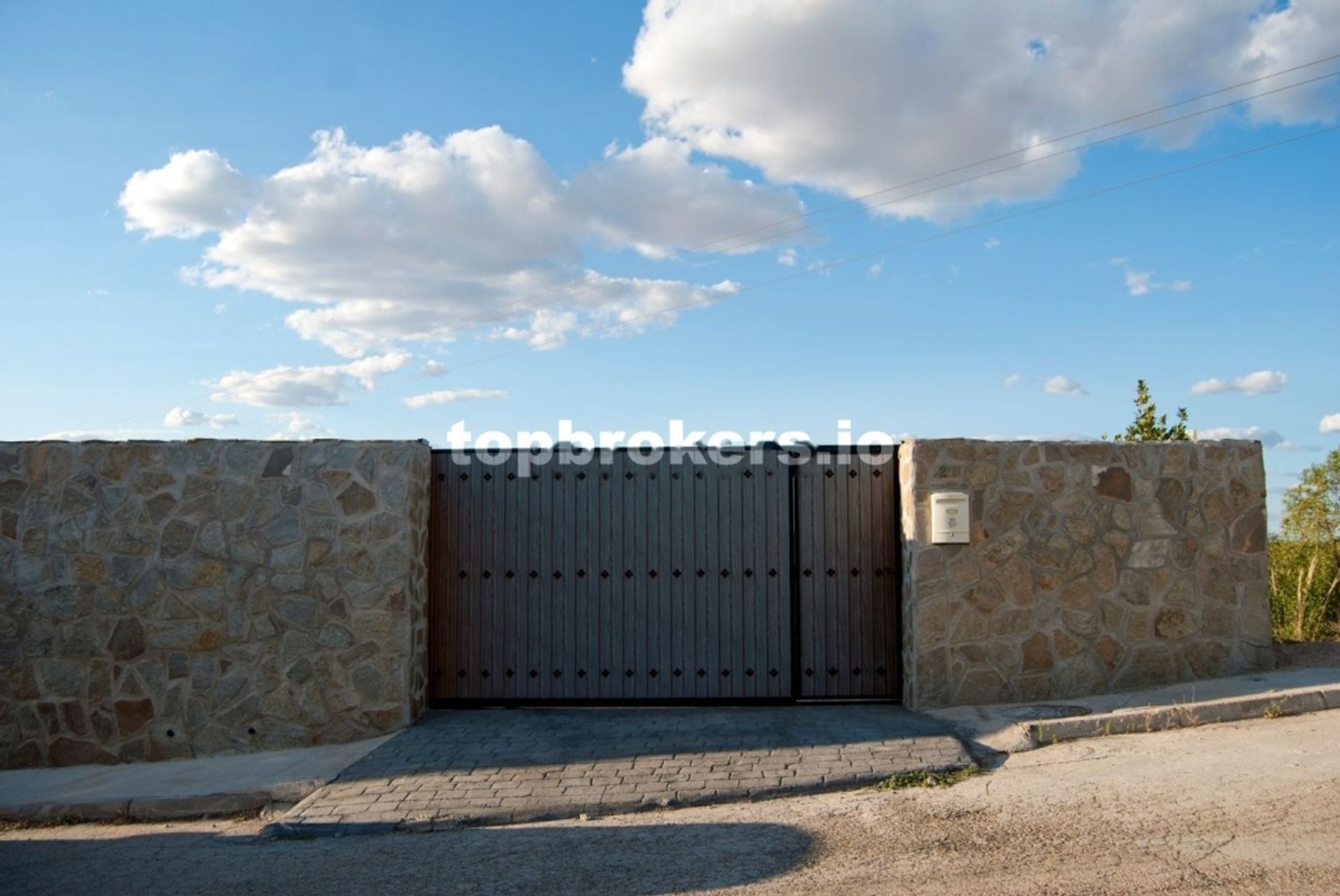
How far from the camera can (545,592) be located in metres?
8.71

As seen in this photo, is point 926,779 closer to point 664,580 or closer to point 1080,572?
point 1080,572

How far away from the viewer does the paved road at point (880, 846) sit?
4.94 meters

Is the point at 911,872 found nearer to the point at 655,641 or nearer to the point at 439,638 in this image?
the point at 655,641

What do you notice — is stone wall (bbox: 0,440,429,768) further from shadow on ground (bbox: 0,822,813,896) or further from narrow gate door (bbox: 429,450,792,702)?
shadow on ground (bbox: 0,822,813,896)

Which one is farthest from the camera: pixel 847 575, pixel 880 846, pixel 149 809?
pixel 847 575

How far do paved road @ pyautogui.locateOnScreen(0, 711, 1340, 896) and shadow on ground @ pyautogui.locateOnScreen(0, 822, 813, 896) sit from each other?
0.05 feet

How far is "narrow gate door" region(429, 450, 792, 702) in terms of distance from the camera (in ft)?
28.3

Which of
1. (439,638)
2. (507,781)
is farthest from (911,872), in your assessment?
(439,638)

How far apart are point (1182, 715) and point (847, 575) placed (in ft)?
8.46

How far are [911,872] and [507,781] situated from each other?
2.83m

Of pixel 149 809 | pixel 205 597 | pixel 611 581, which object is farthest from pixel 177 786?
pixel 611 581

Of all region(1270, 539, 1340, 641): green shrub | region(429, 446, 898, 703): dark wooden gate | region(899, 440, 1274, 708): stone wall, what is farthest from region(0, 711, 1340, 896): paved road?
region(1270, 539, 1340, 641): green shrub

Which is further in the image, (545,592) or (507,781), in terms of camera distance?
(545,592)

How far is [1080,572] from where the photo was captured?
839 centimetres
